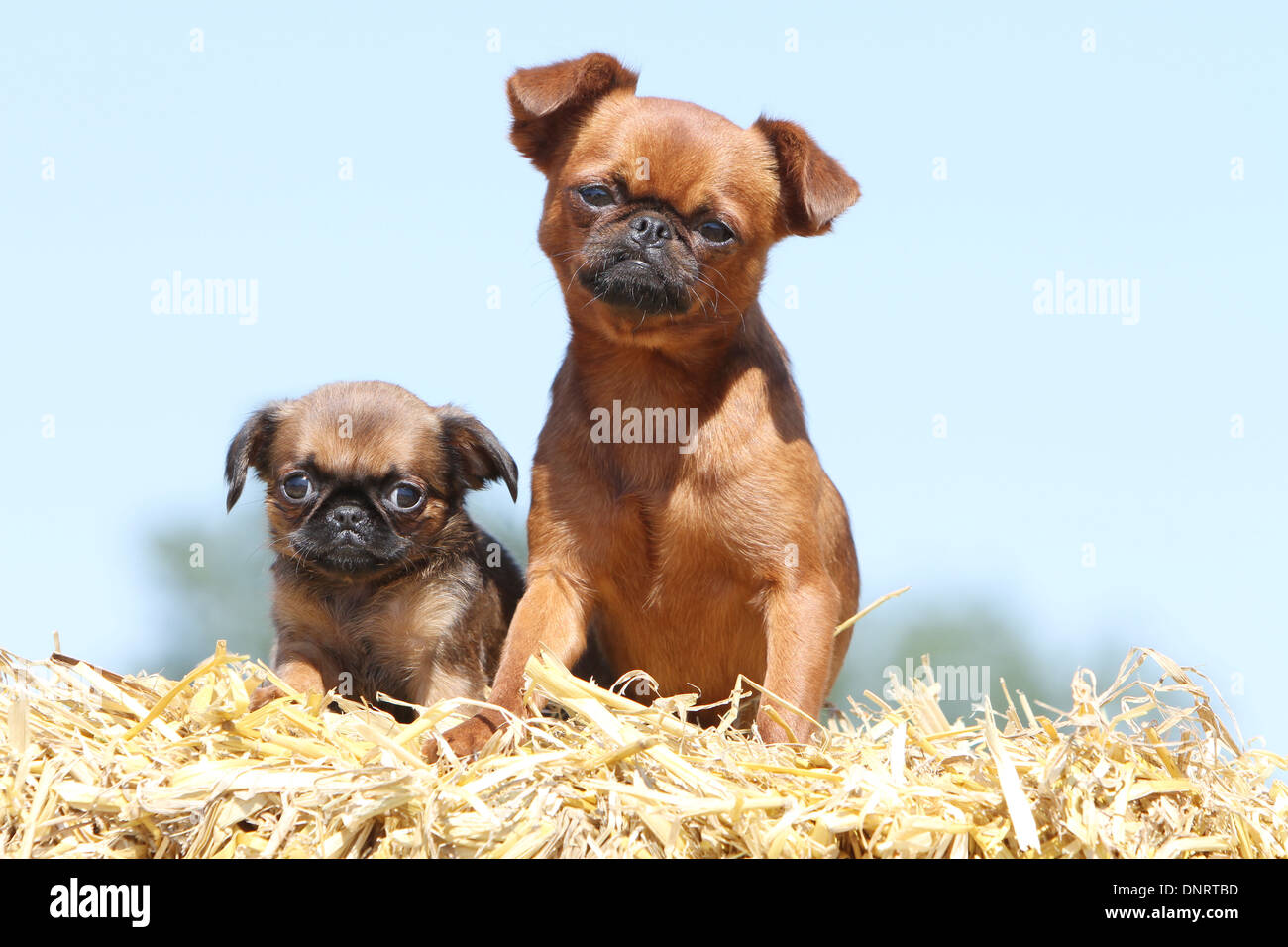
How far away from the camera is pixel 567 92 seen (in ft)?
16.4

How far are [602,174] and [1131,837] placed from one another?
9.75 ft

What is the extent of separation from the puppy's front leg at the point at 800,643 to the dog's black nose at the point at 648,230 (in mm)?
1422

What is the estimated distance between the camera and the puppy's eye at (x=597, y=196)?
15.7 ft

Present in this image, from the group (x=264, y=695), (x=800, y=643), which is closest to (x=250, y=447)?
(x=264, y=695)

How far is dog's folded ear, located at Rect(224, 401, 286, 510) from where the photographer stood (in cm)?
562

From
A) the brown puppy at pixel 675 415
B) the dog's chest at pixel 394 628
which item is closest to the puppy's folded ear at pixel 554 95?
the brown puppy at pixel 675 415

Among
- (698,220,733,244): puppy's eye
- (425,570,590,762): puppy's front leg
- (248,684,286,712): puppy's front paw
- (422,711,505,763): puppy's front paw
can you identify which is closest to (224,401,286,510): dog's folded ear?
(248,684,286,712): puppy's front paw

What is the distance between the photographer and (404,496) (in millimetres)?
5375

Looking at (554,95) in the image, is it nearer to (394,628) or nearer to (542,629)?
(542,629)

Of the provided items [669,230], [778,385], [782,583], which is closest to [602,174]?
[669,230]

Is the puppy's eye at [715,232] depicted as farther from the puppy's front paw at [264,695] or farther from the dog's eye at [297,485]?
the puppy's front paw at [264,695]

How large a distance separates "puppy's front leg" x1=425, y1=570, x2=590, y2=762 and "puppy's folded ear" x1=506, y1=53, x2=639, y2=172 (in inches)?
70.4

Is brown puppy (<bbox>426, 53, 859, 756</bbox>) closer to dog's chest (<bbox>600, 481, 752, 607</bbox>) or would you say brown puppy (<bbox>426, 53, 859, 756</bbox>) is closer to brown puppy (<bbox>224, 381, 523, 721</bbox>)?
dog's chest (<bbox>600, 481, 752, 607</bbox>)

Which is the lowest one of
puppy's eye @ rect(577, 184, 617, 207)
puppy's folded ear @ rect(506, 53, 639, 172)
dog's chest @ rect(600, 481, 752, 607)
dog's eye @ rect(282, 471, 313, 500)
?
dog's chest @ rect(600, 481, 752, 607)
